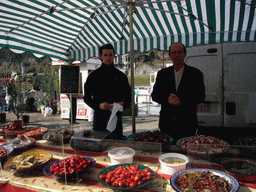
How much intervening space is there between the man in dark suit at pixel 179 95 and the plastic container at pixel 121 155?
0.97 m

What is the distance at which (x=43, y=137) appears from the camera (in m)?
2.27

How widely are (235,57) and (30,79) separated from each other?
39.0 feet

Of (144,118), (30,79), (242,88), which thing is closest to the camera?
(242,88)

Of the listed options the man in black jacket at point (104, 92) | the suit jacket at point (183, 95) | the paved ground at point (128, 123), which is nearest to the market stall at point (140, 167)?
the man in black jacket at point (104, 92)

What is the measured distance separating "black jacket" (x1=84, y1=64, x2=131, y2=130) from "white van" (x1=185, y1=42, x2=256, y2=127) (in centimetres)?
185

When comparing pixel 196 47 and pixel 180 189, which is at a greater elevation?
pixel 196 47

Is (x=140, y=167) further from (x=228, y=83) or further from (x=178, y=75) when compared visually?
(x=228, y=83)

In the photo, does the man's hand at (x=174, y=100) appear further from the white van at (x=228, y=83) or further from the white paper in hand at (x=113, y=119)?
the white van at (x=228, y=83)

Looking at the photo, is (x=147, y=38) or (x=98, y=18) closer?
(x=98, y=18)

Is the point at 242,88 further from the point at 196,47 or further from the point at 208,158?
the point at 208,158

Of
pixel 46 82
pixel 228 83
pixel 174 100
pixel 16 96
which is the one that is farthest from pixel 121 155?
pixel 46 82

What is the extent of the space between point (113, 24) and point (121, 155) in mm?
3236

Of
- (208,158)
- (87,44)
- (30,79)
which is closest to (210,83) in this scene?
(208,158)

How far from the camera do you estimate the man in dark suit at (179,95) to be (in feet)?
7.60
